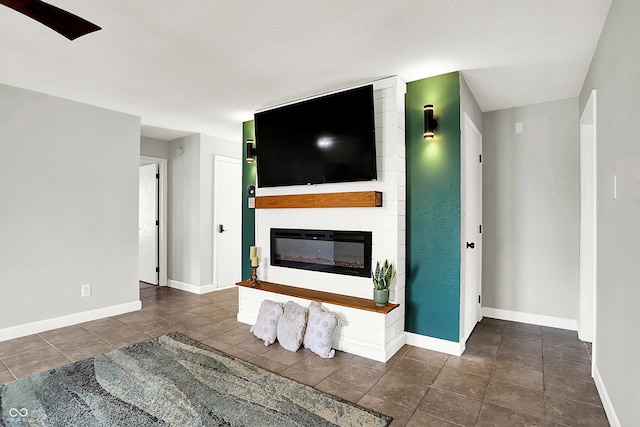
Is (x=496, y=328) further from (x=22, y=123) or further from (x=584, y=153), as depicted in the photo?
(x=22, y=123)

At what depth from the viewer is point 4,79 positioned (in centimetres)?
312

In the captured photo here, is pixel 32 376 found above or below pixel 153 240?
below

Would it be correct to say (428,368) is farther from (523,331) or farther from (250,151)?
(250,151)

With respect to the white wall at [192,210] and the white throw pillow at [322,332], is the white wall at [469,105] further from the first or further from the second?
→ the white wall at [192,210]

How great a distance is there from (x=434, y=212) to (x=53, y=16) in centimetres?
281

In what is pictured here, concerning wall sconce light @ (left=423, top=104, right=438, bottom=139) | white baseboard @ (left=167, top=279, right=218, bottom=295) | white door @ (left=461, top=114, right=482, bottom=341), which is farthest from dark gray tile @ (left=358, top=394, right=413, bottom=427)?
white baseboard @ (left=167, top=279, right=218, bottom=295)

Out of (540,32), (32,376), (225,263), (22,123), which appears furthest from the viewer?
(225,263)

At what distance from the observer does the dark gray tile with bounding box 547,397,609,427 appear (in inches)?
78.7

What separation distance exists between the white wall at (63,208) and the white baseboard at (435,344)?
10.9 feet

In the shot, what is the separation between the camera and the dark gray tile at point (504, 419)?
1.98 meters

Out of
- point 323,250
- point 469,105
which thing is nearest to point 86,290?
point 323,250

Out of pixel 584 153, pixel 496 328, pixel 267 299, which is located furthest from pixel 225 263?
pixel 584 153

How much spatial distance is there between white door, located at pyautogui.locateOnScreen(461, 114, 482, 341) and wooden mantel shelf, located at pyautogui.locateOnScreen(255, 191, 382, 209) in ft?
2.71

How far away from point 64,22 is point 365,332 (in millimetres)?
2739
